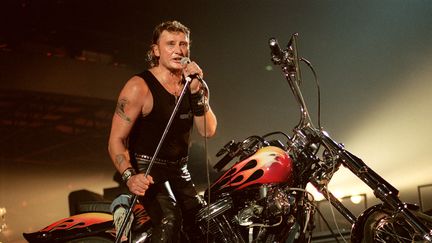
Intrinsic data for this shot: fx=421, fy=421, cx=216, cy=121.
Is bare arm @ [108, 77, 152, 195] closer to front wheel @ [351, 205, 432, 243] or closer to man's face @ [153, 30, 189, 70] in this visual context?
man's face @ [153, 30, 189, 70]

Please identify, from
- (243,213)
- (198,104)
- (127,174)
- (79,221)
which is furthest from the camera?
(79,221)

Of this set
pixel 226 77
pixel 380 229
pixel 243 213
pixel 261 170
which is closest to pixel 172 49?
pixel 261 170

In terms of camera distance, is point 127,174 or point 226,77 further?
point 226,77

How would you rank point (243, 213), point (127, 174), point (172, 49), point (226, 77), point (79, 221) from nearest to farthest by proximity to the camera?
1. point (127, 174)
2. point (243, 213)
3. point (172, 49)
4. point (79, 221)
5. point (226, 77)

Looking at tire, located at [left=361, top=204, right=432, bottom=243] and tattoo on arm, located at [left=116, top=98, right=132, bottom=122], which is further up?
tattoo on arm, located at [left=116, top=98, right=132, bottom=122]

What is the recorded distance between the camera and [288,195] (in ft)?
7.84

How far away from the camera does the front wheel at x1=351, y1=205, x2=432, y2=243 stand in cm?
227

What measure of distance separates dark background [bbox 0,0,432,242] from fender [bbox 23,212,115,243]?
295 cm

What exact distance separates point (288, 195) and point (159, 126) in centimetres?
85

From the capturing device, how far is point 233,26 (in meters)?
6.21

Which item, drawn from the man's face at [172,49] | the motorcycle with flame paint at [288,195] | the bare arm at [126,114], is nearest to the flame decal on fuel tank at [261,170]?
the motorcycle with flame paint at [288,195]

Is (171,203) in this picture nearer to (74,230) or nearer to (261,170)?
(261,170)

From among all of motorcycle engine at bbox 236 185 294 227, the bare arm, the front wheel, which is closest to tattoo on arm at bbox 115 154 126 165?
the bare arm

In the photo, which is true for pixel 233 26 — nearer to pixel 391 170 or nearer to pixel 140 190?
pixel 391 170
